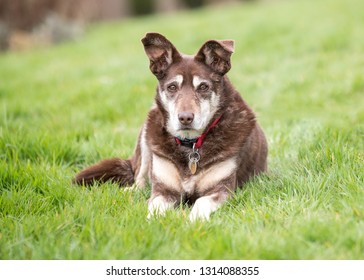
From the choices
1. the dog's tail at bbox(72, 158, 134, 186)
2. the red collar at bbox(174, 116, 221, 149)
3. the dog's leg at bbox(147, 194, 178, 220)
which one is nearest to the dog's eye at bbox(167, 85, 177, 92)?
the red collar at bbox(174, 116, 221, 149)

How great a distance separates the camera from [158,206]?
434cm

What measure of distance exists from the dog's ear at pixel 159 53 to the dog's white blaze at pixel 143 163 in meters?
0.73

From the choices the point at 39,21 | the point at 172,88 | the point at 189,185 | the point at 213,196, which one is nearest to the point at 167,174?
the point at 189,185

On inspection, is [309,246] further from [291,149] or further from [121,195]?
[291,149]

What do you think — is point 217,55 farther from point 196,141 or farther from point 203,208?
point 203,208

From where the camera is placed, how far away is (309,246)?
3.45 m

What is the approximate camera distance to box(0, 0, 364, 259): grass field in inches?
142

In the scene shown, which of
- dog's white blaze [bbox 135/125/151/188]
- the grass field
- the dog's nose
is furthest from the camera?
dog's white blaze [bbox 135/125/151/188]

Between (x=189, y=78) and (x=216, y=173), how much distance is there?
85 cm

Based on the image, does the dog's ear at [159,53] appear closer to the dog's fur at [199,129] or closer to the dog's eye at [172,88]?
the dog's fur at [199,129]

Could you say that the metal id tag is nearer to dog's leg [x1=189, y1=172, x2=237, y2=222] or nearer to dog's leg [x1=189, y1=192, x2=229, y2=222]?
dog's leg [x1=189, y1=172, x2=237, y2=222]

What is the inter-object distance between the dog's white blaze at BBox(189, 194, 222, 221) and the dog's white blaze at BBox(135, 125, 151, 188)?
918mm

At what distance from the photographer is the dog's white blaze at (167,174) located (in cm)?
480
